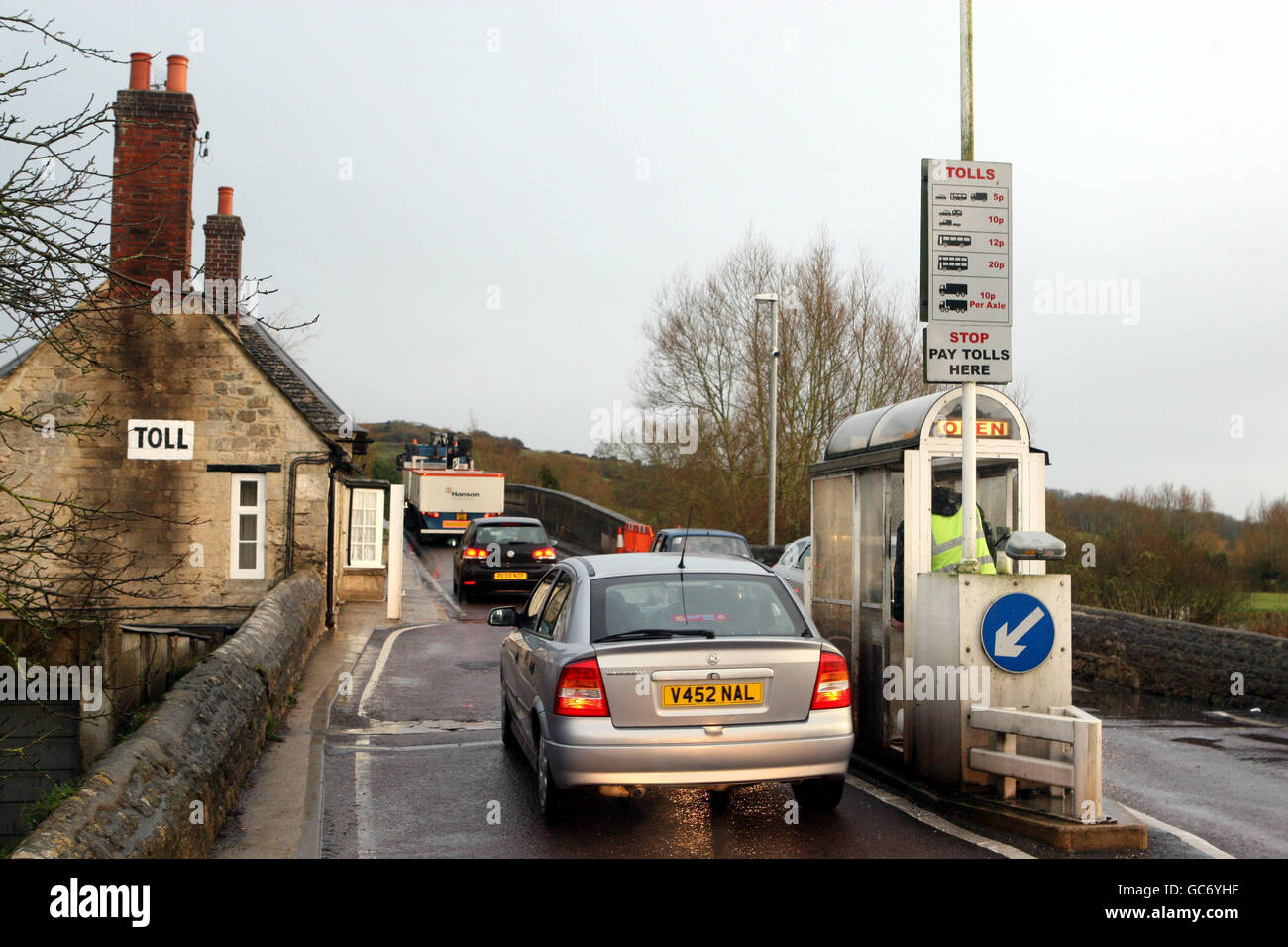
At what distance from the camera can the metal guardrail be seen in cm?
645

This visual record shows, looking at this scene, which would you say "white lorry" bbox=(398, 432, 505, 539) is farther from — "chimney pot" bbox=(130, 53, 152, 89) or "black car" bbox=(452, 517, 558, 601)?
"chimney pot" bbox=(130, 53, 152, 89)

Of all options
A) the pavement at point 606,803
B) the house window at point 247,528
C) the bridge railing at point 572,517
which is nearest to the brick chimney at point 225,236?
the house window at point 247,528

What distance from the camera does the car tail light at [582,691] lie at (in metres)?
6.31

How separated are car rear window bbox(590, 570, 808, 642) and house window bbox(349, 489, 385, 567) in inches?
655

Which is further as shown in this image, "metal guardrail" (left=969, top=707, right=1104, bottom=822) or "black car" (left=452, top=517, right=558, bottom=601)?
"black car" (left=452, top=517, right=558, bottom=601)

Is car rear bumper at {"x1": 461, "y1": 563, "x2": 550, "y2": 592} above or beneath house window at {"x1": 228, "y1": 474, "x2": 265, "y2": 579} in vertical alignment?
beneath

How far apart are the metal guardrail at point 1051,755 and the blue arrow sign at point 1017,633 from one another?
328 millimetres

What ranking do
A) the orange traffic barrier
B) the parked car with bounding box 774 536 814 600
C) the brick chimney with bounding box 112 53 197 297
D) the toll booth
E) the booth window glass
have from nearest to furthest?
the toll booth, the booth window glass, the parked car with bounding box 774 536 814 600, the brick chimney with bounding box 112 53 197 297, the orange traffic barrier

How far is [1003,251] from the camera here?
26.2ft

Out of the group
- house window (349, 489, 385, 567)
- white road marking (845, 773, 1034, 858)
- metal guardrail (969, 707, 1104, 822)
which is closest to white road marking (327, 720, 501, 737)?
white road marking (845, 773, 1034, 858)

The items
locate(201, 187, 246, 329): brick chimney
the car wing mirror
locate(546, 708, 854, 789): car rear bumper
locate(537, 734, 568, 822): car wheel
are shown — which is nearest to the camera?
locate(546, 708, 854, 789): car rear bumper

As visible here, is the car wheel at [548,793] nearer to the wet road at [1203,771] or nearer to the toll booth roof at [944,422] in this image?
the wet road at [1203,771]

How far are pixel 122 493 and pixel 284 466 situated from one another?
2.51 m
